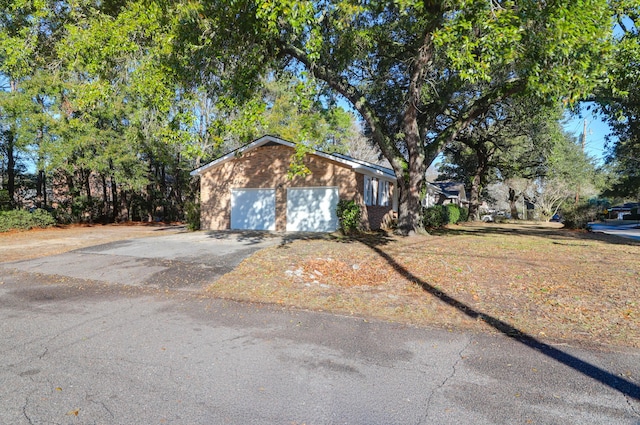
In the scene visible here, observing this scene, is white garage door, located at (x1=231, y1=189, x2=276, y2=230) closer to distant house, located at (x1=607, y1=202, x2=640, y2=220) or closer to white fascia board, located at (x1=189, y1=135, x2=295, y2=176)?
white fascia board, located at (x1=189, y1=135, x2=295, y2=176)

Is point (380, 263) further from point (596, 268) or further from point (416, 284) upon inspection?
point (596, 268)

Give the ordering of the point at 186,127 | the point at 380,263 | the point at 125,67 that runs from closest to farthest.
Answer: the point at 380,263 → the point at 186,127 → the point at 125,67

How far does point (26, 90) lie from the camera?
1848cm

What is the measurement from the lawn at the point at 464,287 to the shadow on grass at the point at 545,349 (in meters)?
0.03

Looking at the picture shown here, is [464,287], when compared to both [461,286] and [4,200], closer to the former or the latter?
[461,286]

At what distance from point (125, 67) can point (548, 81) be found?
11.8 m

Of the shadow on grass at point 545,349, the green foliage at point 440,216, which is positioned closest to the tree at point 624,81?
the shadow on grass at point 545,349

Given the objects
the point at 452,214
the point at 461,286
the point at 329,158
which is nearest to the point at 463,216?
the point at 452,214

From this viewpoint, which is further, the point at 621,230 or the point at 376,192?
the point at 621,230

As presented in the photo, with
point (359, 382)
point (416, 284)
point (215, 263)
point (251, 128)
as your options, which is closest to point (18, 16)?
point (251, 128)

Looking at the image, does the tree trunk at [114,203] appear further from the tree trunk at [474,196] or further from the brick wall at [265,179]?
the tree trunk at [474,196]

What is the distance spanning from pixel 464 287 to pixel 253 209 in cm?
1309

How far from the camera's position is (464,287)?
697 centimetres

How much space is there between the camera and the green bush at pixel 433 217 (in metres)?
19.8
